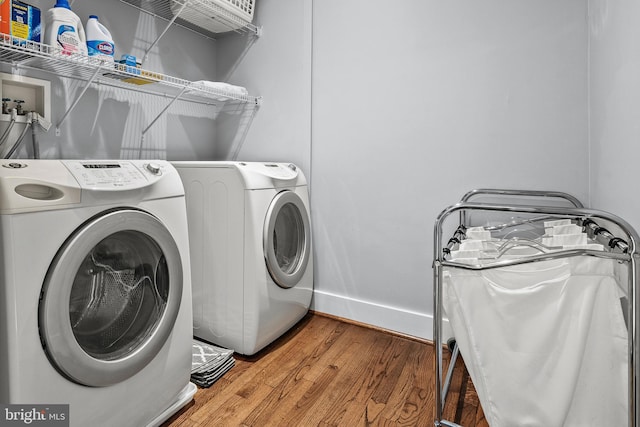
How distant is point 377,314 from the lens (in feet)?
6.88

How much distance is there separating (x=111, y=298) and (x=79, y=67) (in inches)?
41.5

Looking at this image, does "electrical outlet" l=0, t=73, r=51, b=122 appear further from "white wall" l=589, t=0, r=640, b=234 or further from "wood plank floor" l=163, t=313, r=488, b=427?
"white wall" l=589, t=0, r=640, b=234

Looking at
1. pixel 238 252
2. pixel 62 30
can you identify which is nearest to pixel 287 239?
pixel 238 252

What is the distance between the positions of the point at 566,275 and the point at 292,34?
2002 millimetres

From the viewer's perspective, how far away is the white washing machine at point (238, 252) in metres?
1.71

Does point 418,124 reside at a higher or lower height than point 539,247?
higher

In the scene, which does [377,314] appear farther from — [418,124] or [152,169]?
[152,169]

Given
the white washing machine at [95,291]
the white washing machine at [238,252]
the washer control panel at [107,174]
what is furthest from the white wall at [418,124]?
the washer control panel at [107,174]

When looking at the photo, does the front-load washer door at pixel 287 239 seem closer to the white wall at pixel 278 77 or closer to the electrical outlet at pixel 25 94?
the white wall at pixel 278 77

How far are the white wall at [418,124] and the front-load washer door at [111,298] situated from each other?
1122 millimetres

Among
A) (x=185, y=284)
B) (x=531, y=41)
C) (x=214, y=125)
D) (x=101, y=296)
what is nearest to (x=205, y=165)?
(x=185, y=284)

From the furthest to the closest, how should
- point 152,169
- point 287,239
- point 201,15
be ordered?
point 201,15
point 287,239
point 152,169

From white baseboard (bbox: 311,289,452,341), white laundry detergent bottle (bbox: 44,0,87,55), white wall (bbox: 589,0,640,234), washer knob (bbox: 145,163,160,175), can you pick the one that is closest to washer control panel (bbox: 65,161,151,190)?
washer knob (bbox: 145,163,160,175)

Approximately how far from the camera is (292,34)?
229cm
